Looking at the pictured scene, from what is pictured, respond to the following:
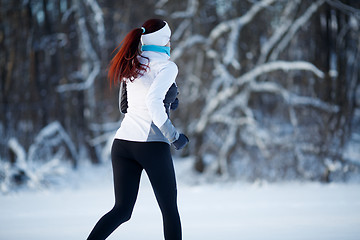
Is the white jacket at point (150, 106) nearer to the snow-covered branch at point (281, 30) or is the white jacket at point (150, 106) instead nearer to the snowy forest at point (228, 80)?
the snowy forest at point (228, 80)

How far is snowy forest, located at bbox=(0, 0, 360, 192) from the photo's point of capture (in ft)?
20.1

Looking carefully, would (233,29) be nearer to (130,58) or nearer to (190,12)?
(190,12)

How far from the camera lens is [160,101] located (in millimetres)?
2225

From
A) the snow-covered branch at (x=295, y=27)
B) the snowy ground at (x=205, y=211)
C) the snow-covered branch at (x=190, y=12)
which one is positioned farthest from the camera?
the snow-covered branch at (x=190, y=12)

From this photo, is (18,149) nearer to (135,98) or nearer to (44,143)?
(44,143)

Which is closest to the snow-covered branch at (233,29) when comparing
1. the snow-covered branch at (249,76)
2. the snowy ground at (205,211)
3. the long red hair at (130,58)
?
the snow-covered branch at (249,76)

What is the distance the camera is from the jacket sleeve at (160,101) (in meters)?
2.21

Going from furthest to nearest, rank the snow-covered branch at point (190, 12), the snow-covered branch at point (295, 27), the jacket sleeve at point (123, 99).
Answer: the snow-covered branch at point (190, 12)
the snow-covered branch at point (295, 27)
the jacket sleeve at point (123, 99)

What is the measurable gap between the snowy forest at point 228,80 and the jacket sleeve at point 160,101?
12.9 ft

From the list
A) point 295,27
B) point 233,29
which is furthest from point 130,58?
point 295,27

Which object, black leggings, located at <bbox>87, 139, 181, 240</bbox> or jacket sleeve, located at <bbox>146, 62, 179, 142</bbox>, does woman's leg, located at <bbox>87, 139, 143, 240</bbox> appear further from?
jacket sleeve, located at <bbox>146, 62, 179, 142</bbox>

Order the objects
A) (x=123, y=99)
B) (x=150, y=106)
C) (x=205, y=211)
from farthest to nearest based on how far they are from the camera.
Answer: (x=205, y=211) → (x=123, y=99) → (x=150, y=106)

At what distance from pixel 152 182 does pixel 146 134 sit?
0.25m

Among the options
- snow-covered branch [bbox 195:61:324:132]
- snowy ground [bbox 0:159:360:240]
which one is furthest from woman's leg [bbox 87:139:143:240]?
snow-covered branch [bbox 195:61:324:132]
